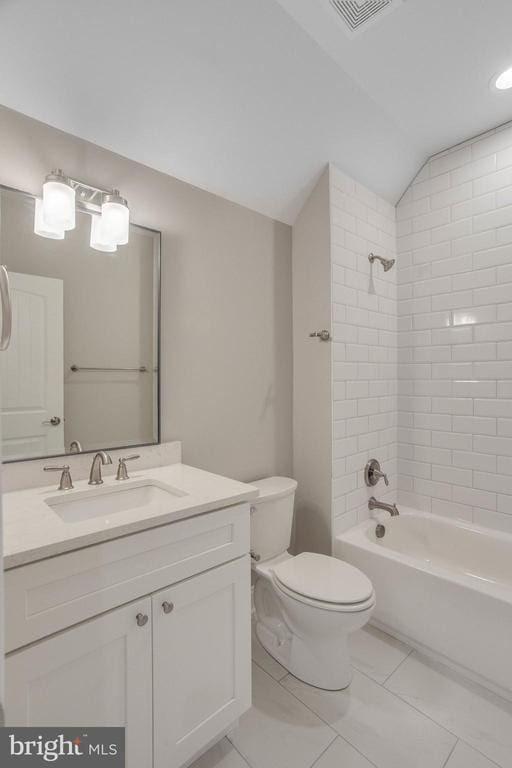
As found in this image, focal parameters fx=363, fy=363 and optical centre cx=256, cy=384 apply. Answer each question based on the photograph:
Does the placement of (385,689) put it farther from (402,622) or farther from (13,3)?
(13,3)

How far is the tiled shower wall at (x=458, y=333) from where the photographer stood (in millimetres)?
1999

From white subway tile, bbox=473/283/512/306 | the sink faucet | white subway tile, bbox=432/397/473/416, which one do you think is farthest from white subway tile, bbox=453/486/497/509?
the sink faucet

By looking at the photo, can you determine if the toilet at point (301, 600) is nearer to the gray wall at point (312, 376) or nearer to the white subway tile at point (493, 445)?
the gray wall at point (312, 376)

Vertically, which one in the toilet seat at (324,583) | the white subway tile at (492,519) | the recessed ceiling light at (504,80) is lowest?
the toilet seat at (324,583)

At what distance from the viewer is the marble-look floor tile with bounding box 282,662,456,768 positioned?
1.24 metres

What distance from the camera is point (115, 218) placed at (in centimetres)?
143

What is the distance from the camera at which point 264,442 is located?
6.78 feet

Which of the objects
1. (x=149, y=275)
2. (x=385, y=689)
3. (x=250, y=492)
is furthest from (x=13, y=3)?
(x=385, y=689)

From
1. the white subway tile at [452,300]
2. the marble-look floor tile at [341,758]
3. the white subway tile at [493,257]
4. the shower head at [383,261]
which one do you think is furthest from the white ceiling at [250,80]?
the marble-look floor tile at [341,758]

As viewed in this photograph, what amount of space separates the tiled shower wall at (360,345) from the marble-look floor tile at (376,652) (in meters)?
0.51

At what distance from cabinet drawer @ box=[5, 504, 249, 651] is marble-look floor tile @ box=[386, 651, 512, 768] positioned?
1.04 metres

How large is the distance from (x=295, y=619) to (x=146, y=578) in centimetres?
82

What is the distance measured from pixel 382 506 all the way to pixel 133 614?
162 centimetres

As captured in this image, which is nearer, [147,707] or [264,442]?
[147,707]
